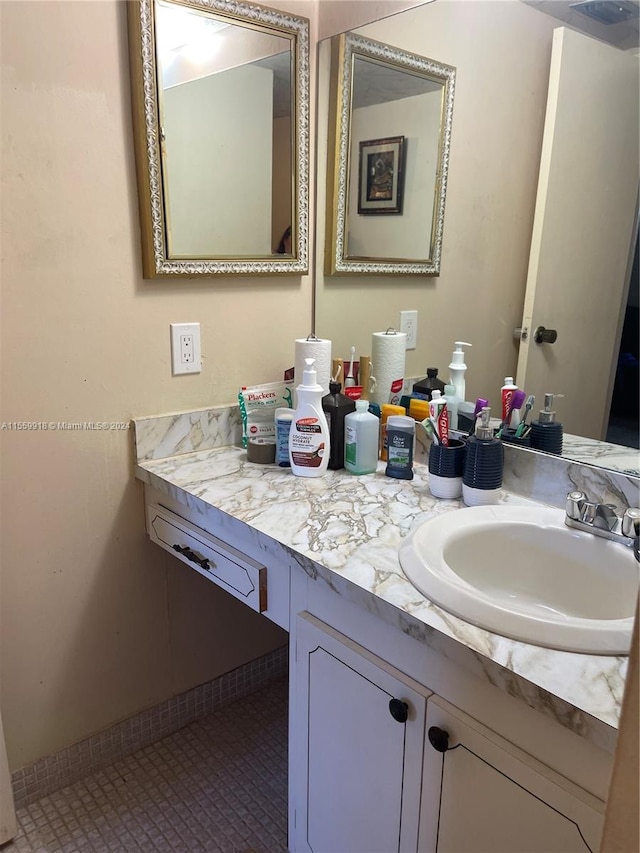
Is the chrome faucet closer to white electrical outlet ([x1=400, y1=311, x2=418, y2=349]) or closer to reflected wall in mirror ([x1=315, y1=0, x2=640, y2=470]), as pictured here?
reflected wall in mirror ([x1=315, y1=0, x2=640, y2=470])

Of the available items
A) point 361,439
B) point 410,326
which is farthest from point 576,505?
point 410,326

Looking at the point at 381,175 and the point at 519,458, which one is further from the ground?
the point at 381,175

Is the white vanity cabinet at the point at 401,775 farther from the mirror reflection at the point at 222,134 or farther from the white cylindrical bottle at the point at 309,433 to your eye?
the mirror reflection at the point at 222,134

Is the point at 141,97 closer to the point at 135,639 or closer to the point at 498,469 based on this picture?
the point at 498,469

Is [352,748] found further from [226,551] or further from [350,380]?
[350,380]

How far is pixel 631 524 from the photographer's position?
101 centimetres

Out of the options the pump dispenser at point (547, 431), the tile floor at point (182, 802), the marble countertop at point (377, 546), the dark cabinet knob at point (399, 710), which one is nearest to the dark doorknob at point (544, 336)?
the pump dispenser at point (547, 431)

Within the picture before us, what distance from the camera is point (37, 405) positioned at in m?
1.31

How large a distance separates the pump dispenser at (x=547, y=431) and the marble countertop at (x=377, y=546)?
12 centimetres

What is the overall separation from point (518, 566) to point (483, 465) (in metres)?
0.20

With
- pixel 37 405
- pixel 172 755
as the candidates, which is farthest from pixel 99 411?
pixel 172 755

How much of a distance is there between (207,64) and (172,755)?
5.48 ft

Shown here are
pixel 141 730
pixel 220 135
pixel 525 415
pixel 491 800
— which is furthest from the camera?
pixel 141 730

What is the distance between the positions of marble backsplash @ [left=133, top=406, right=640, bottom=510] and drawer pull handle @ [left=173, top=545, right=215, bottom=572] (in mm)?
230
